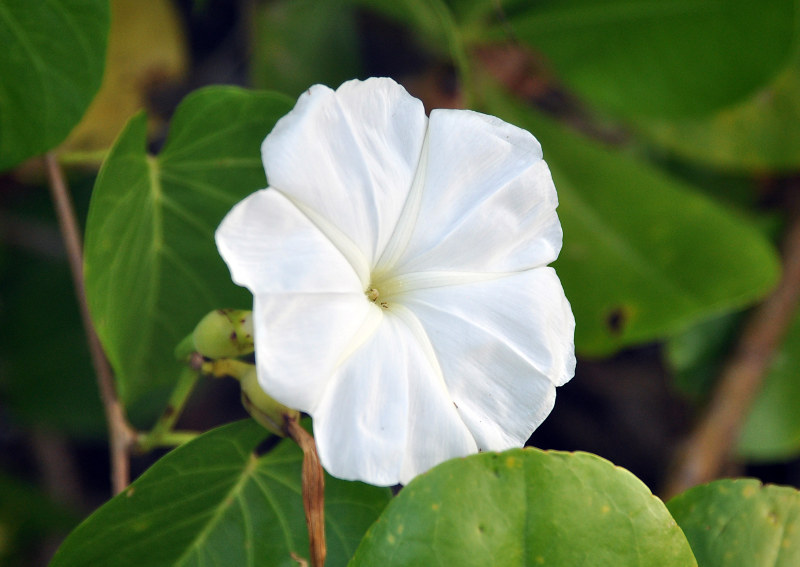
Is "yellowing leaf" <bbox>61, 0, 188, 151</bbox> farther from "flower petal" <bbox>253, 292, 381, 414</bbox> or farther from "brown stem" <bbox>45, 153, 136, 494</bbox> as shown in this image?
"flower petal" <bbox>253, 292, 381, 414</bbox>

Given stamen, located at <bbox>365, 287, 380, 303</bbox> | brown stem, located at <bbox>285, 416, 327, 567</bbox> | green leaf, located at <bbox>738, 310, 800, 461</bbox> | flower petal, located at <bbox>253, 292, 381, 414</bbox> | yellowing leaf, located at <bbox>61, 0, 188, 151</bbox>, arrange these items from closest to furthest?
1. flower petal, located at <bbox>253, 292, 381, 414</bbox>
2. brown stem, located at <bbox>285, 416, 327, 567</bbox>
3. stamen, located at <bbox>365, 287, 380, 303</bbox>
4. yellowing leaf, located at <bbox>61, 0, 188, 151</bbox>
5. green leaf, located at <bbox>738, 310, 800, 461</bbox>

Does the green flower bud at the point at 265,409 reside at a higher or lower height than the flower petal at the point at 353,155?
lower

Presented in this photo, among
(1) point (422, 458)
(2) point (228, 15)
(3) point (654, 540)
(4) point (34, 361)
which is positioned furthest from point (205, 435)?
(2) point (228, 15)

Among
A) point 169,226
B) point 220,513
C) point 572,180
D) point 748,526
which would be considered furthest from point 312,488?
point 572,180

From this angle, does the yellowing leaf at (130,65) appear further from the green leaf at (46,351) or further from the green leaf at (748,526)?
the green leaf at (748,526)

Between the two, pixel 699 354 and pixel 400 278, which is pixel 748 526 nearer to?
pixel 400 278

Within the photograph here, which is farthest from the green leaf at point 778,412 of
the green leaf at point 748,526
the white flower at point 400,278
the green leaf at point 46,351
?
the green leaf at point 46,351

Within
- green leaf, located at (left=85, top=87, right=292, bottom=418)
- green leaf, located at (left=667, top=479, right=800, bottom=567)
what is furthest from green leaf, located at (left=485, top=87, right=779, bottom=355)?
green leaf, located at (left=85, top=87, right=292, bottom=418)
